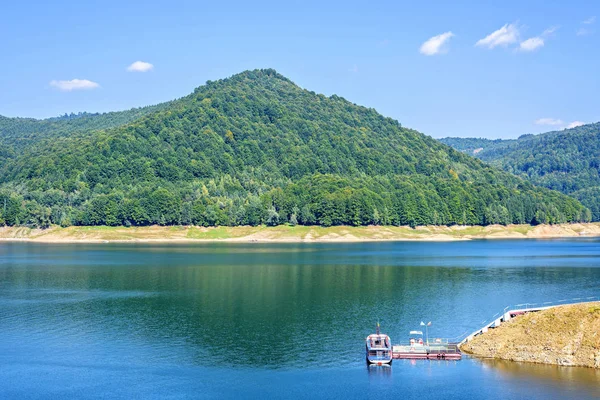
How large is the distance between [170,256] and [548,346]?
12848 centimetres

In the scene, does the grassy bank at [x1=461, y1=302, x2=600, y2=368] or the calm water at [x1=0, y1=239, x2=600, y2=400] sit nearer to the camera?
the calm water at [x1=0, y1=239, x2=600, y2=400]

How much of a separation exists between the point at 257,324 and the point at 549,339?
116ft

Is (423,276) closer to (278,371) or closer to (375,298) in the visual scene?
(375,298)

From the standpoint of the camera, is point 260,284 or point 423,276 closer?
point 260,284

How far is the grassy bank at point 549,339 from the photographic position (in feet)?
200

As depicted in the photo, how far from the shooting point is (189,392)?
56.5m

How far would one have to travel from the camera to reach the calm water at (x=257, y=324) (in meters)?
57.4

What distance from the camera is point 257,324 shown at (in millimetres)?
81688

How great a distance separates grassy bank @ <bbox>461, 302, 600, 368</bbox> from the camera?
60.8 metres

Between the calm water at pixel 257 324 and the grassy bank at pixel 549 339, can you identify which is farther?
the grassy bank at pixel 549 339

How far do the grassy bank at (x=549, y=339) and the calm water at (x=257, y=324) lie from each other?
6.54ft

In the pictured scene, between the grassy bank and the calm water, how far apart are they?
199 centimetres

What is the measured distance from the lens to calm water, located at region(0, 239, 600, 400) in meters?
57.4

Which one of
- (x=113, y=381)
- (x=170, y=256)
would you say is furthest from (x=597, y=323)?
(x=170, y=256)
